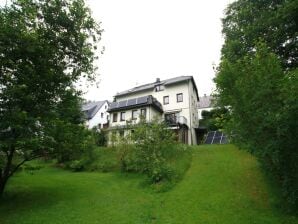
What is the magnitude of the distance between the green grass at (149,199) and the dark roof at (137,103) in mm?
16610

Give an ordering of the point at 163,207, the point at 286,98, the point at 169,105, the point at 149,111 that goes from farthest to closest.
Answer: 1. the point at 169,105
2. the point at 149,111
3. the point at 163,207
4. the point at 286,98

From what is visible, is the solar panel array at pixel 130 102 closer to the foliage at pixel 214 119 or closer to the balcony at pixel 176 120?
the balcony at pixel 176 120

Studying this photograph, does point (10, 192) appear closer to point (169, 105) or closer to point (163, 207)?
point (163, 207)

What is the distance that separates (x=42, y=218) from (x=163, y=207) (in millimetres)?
5702

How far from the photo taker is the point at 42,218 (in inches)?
451

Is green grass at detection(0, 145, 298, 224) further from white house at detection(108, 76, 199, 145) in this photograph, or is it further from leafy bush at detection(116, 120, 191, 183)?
white house at detection(108, 76, 199, 145)

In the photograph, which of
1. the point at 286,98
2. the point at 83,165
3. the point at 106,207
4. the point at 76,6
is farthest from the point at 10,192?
the point at 286,98

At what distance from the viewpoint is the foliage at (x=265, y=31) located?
18594 mm

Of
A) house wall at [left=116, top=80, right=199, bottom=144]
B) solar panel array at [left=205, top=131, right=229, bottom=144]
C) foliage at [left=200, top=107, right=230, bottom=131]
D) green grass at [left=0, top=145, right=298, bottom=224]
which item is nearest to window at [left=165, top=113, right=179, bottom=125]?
house wall at [left=116, top=80, right=199, bottom=144]

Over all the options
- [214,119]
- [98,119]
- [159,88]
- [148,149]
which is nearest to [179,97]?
[159,88]

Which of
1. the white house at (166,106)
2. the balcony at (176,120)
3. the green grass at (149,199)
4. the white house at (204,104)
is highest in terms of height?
the white house at (204,104)

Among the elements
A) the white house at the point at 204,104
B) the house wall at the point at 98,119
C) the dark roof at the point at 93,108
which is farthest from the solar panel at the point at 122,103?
the white house at the point at 204,104

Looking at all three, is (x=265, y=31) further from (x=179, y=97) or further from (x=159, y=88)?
(x=159, y=88)

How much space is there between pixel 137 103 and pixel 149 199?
2310 cm
